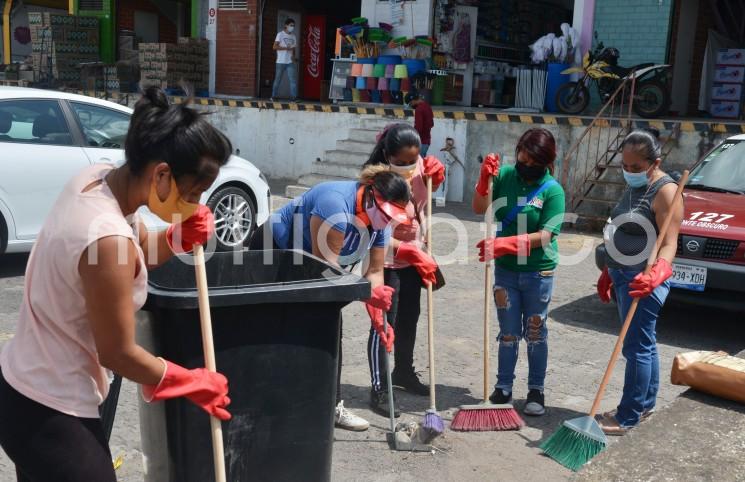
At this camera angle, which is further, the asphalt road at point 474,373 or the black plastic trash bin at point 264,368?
the asphalt road at point 474,373

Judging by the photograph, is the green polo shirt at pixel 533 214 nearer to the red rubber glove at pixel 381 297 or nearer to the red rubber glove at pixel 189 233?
the red rubber glove at pixel 381 297

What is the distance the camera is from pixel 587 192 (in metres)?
11.9

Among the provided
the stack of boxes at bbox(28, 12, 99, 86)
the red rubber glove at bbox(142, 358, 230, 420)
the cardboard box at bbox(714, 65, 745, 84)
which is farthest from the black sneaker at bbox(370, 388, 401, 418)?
the stack of boxes at bbox(28, 12, 99, 86)

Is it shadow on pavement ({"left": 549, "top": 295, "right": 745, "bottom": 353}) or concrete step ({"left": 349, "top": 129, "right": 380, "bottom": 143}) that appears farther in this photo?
concrete step ({"left": 349, "top": 129, "right": 380, "bottom": 143})

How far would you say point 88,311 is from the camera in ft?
7.20

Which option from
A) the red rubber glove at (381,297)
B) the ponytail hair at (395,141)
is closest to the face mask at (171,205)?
the red rubber glove at (381,297)

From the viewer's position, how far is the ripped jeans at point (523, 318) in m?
5.02

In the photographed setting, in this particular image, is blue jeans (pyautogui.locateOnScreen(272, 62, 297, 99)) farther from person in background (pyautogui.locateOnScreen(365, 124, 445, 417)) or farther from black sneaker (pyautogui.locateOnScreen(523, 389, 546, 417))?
black sneaker (pyautogui.locateOnScreen(523, 389, 546, 417))

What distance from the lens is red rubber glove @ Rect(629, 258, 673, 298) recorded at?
4.33 metres

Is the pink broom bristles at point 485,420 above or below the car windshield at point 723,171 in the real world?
below

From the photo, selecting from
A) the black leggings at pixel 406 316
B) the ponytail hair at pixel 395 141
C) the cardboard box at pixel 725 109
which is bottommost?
the black leggings at pixel 406 316

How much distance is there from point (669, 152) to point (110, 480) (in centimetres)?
1079

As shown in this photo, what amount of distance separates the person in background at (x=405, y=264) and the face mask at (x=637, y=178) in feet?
3.77

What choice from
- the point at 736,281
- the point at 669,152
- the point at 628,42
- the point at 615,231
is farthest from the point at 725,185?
the point at 628,42
